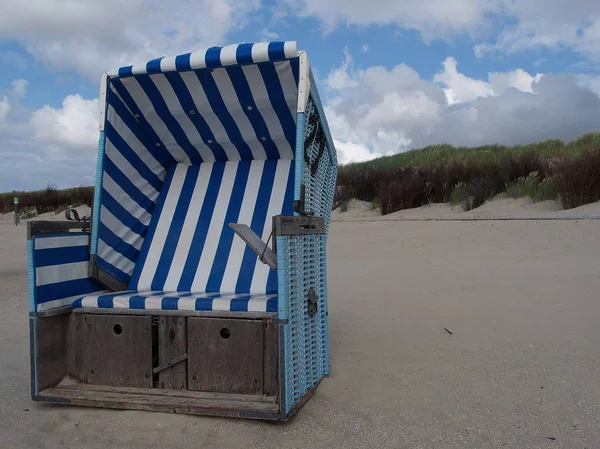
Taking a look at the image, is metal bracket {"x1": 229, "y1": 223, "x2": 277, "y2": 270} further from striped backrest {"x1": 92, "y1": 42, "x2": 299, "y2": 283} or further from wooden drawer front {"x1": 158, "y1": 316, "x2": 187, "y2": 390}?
striped backrest {"x1": 92, "y1": 42, "x2": 299, "y2": 283}

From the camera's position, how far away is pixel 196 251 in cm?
423

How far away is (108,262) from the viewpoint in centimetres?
397

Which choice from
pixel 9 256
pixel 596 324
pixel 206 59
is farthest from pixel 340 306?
pixel 9 256

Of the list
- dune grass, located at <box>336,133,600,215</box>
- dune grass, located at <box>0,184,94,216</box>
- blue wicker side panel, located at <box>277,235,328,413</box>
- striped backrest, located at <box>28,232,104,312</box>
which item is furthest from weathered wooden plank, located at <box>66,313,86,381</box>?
dune grass, located at <box>0,184,94,216</box>

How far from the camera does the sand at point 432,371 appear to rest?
111 inches

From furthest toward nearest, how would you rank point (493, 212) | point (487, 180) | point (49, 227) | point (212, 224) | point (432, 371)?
point (487, 180)
point (493, 212)
point (212, 224)
point (432, 371)
point (49, 227)

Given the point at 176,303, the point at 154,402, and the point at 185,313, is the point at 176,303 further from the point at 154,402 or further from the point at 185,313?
the point at 154,402

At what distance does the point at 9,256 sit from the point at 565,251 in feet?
33.1

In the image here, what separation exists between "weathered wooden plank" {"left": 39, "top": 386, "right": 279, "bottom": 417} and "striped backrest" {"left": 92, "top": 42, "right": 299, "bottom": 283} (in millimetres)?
936

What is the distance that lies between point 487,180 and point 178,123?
32.3 feet

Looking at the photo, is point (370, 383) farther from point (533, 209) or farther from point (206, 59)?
point (533, 209)

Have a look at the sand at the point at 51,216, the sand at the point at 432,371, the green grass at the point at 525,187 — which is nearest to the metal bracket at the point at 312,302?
the sand at the point at 432,371

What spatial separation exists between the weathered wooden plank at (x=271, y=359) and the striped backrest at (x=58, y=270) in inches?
54.3

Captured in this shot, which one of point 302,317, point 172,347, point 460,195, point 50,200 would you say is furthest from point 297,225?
point 50,200
